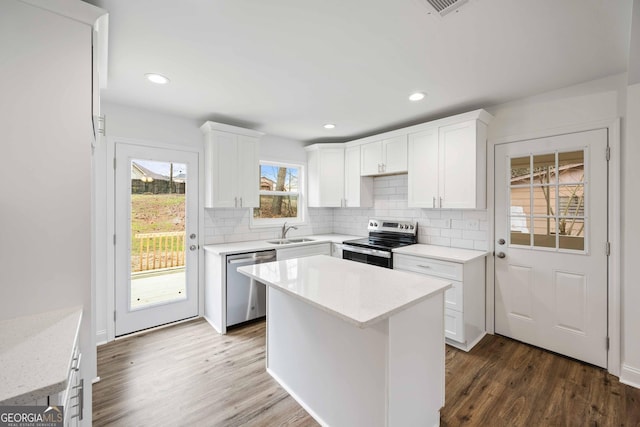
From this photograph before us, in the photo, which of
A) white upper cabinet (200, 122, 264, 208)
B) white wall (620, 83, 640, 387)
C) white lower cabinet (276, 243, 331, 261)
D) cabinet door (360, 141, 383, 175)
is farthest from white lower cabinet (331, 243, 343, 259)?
white wall (620, 83, 640, 387)

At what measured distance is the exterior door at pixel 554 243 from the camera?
2.36 metres

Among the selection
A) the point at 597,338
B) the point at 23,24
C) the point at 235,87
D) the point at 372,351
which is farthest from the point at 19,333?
the point at 597,338

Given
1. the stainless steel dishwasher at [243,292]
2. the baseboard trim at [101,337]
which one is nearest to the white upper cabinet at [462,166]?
the stainless steel dishwasher at [243,292]

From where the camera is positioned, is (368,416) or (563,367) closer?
(368,416)

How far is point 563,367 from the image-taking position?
237 cm

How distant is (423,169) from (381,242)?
3.55ft

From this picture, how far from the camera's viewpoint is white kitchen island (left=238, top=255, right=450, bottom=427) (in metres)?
1.40

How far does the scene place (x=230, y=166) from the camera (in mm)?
3359

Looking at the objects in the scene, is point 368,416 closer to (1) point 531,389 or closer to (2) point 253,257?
(1) point 531,389

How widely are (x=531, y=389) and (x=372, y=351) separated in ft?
5.22

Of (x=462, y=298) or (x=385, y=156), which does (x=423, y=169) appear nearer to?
(x=385, y=156)

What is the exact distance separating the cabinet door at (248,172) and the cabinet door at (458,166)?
88.9 inches

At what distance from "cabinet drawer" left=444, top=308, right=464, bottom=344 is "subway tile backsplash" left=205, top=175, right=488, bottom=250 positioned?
2.74ft

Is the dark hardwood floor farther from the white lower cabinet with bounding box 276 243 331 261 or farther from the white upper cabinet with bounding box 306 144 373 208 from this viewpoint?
the white upper cabinet with bounding box 306 144 373 208
